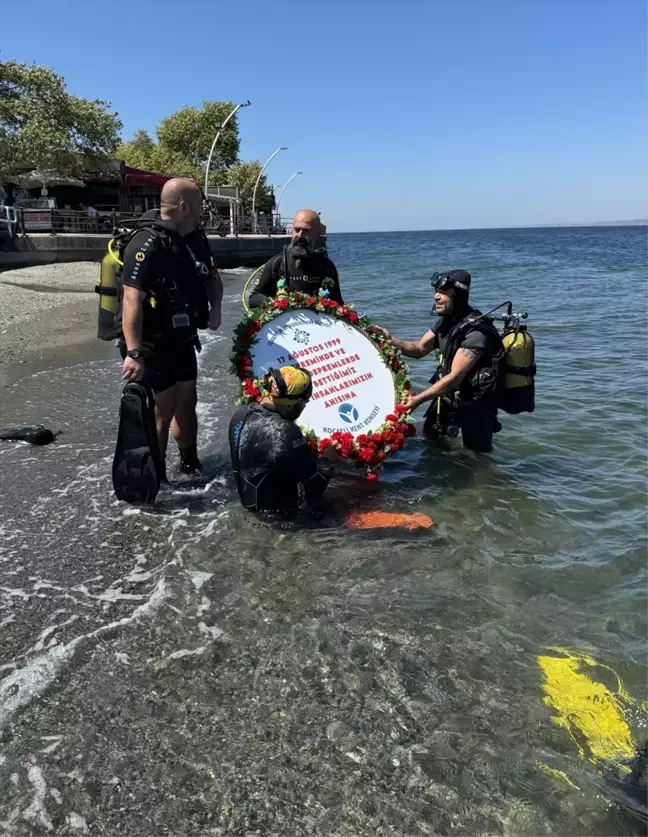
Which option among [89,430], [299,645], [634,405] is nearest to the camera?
[299,645]

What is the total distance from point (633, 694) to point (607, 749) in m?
0.49

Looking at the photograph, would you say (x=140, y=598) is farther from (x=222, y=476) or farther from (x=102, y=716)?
(x=222, y=476)

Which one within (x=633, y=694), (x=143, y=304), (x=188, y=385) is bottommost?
(x=633, y=694)

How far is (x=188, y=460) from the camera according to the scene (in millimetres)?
5812

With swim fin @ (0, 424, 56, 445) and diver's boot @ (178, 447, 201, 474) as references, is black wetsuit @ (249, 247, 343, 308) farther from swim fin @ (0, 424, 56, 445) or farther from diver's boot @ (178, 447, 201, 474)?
swim fin @ (0, 424, 56, 445)

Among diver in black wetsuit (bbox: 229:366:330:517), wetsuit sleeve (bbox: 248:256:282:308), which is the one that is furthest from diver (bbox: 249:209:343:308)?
diver in black wetsuit (bbox: 229:366:330:517)

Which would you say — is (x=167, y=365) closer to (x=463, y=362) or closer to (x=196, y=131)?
(x=463, y=362)

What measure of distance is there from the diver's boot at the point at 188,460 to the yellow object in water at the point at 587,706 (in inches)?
138

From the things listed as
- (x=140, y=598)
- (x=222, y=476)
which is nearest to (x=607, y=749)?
(x=140, y=598)

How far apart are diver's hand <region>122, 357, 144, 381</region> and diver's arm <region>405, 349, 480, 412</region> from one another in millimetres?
2296

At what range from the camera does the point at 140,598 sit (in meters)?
3.85

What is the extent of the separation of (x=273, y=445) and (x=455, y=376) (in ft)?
6.36

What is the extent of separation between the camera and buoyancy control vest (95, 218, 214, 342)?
4.84 meters

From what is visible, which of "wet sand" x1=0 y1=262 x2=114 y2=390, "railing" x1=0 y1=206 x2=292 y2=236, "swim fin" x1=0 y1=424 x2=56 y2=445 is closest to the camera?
"swim fin" x1=0 y1=424 x2=56 y2=445
